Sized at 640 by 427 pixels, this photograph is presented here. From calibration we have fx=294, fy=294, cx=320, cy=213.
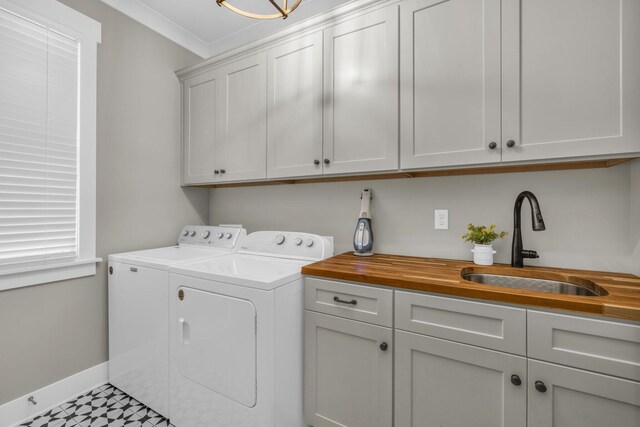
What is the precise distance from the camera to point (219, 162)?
229 centimetres

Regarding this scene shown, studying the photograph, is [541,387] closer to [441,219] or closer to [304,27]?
[441,219]

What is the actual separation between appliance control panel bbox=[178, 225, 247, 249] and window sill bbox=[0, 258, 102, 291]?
635 mm

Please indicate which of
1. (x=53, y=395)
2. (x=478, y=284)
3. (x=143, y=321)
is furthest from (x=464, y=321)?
(x=53, y=395)

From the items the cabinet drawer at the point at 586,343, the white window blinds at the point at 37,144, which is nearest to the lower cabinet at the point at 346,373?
the cabinet drawer at the point at 586,343

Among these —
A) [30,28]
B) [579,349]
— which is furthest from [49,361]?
[579,349]

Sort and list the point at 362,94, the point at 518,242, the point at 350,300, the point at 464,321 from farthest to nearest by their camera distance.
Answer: the point at 362,94
the point at 518,242
the point at 350,300
the point at 464,321

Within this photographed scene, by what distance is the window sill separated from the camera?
1633 mm

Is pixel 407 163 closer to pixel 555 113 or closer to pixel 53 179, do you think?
pixel 555 113

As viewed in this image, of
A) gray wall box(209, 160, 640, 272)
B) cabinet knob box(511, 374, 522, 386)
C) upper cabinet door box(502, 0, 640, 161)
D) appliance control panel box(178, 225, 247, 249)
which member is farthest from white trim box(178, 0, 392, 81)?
cabinet knob box(511, 374, 522, 386)

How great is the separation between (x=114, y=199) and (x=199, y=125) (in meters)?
0.85

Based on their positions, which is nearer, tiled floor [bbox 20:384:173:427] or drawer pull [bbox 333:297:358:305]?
drawer pull [bbox 333:297:358:305]

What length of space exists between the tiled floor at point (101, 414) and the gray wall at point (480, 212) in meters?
1.44

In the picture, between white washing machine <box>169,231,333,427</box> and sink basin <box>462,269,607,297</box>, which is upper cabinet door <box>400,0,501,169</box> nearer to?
sink basin <box>462,269,607,297</box>

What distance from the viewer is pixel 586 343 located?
3.17 feet
